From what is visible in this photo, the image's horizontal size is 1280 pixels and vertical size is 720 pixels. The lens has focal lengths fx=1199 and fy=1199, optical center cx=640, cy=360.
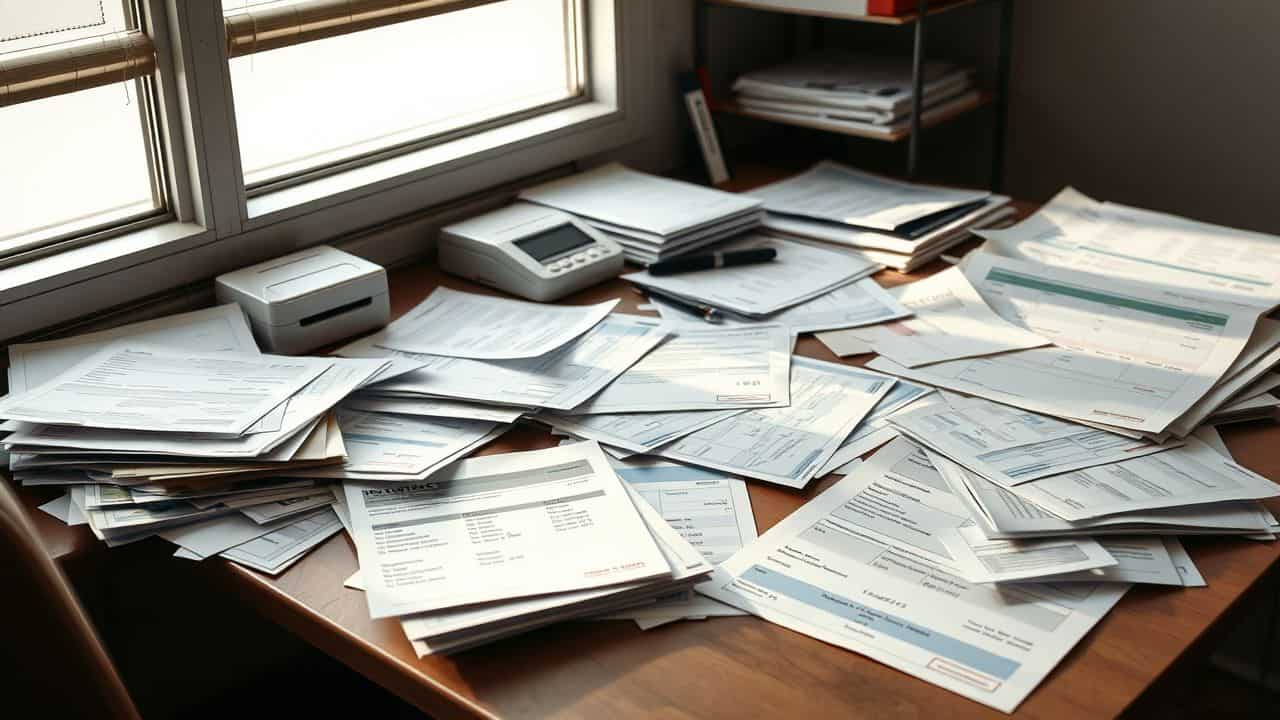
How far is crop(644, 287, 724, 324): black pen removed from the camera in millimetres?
1593

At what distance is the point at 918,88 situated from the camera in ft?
6.52

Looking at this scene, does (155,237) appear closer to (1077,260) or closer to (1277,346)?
(1077,260)

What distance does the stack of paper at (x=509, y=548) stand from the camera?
3.25 ft

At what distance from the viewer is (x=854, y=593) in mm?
1040

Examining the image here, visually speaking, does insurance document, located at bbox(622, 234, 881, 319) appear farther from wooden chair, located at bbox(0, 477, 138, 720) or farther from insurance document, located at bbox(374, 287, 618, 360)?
wooden chair, located at bbox(0, 477, 138, 720)

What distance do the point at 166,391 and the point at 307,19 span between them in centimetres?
64

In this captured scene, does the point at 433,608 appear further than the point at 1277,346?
No

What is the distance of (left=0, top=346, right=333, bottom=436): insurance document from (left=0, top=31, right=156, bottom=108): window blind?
0.32 m

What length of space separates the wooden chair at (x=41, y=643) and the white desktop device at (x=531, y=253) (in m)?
0.93

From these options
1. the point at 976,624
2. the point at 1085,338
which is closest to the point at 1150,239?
Answer: the point at 1085,338

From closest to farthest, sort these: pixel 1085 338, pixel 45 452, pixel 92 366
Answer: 1. pixel 45 452
2. pixel 92 366
3. pixel 1085 338

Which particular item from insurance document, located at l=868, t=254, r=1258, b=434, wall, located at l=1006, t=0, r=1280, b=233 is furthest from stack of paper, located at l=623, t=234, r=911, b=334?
wall, located at l=1006, t=0, r=1280, b=233

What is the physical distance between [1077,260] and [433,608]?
1.13 metres

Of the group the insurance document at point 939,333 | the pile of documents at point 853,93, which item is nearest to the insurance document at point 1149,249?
the insurance document at point 939,333
